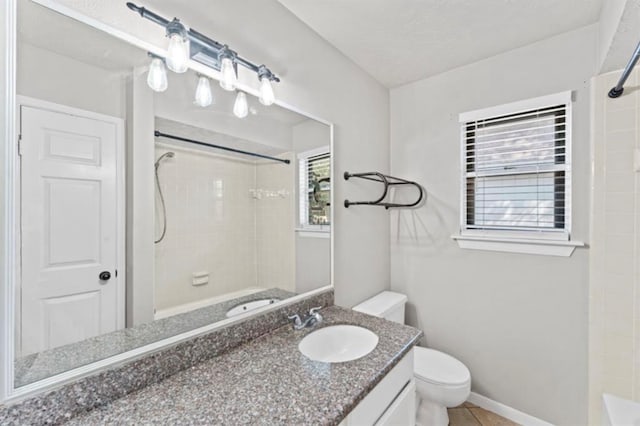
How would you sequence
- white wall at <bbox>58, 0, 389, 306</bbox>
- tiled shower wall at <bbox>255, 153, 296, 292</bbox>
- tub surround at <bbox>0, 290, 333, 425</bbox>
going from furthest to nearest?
tiled shower wall at <bbox>255, 153, 296, 292</bbox>
white wall at <bbox>58, 0, 389, 306</bbox>
tub surround at <bbox>0, 290, 333, 425</bbox>

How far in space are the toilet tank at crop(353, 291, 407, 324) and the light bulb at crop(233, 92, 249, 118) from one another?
1.35 meters

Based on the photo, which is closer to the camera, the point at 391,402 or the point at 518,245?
the point at 391,402

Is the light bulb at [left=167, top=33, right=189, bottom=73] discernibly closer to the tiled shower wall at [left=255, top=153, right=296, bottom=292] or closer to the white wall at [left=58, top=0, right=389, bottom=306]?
the white wall at [left=58, top=0, right=389, bottom=306]

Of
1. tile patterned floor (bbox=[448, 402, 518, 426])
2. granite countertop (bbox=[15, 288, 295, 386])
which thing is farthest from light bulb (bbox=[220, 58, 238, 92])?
tile patterned floor (bbox=[448, 402, 518, 426])

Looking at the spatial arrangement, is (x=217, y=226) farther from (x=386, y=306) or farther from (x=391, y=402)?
(x=386, y=306)

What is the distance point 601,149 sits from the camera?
1.57 m

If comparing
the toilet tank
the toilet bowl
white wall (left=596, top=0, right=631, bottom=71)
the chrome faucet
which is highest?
white wall (left=596, top=0, right=631, bottom=71)

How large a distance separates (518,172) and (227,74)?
180 cm

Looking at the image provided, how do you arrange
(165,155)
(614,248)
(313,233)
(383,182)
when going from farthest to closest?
(383,182)
(313,233)
(614,248)
(165,155)

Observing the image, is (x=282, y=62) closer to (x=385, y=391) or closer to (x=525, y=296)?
(x=385, y=391)

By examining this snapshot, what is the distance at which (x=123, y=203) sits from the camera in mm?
910

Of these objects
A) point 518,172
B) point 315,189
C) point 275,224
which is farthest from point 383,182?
point 275,224

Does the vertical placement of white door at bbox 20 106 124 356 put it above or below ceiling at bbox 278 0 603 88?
below

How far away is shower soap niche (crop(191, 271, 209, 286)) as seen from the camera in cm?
111
